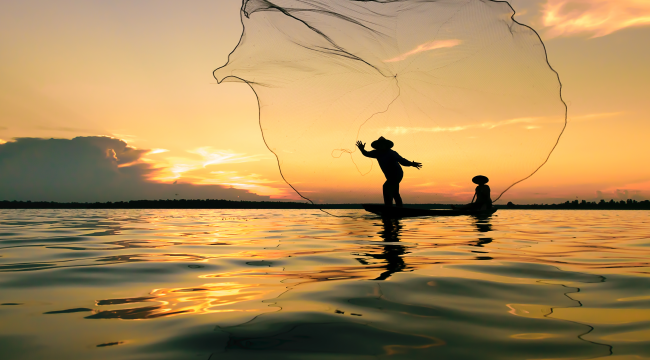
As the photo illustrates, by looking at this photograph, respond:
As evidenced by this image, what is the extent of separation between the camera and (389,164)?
1524 cm

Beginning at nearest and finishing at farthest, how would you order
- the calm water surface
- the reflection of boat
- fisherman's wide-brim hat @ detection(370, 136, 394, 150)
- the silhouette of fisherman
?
1. the calm water surface
2. the silhouette of fisherman
3. fisherman's wide-brim hat @ detection(370, 136, 394, 150)
4. the reflection of boat

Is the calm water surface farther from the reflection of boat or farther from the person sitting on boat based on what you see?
the person sitting on boat

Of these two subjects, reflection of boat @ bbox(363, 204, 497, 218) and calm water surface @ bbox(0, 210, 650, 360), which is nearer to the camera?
Answer: calm water surface @ bbox(0, 210, 650, 360)

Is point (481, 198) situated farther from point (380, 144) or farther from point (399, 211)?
point (380, 144)

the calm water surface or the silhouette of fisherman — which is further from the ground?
the silhouette of fisherman

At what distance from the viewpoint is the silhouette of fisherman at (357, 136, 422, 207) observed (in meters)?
13.6

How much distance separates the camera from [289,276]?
5.35 meters

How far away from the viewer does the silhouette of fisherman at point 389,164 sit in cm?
1355

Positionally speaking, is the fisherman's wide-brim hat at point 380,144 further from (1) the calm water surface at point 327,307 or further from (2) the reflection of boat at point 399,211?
(1) the calm water surface at point 327,307

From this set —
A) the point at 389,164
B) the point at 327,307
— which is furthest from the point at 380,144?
the point at 327,307

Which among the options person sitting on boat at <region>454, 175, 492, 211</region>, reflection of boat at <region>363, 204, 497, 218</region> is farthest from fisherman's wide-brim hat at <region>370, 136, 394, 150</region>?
person sitting on boat at <region>454, 175, 492, 211</region>

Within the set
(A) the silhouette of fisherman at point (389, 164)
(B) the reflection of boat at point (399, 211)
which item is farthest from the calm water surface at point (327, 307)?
(B) the reflection of boat at point (399, 211)

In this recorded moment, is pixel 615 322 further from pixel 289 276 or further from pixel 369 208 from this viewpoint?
pixel 369 208

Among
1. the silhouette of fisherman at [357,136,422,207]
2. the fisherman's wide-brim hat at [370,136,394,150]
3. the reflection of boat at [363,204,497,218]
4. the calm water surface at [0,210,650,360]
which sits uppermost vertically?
the fisherman's wide-brim hat at [370,136,394,150]
